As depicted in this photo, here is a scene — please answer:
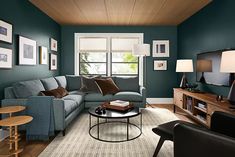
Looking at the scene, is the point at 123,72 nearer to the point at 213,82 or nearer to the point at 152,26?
the point at 152,26

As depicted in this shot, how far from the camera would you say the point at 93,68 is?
19.1 feet

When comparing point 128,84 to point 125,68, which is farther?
point 125,68

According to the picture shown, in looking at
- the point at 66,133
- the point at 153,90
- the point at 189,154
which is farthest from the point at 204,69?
the point at 66,133

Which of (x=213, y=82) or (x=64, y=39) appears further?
(x=64, y=39)

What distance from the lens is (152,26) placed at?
5.66 metres

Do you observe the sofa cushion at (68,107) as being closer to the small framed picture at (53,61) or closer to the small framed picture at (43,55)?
the small framed picture at (43,55)

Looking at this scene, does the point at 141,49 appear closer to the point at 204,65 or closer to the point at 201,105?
the point at 204,65

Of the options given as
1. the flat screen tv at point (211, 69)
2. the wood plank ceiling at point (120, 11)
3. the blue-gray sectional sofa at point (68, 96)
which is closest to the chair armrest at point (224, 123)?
the flat screen tv at point (211, 69)

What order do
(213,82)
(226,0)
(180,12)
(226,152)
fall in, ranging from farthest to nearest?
1. (180,12)
2. (213,82)
3. (226,0)
4. (226,152)

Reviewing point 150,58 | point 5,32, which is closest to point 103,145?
point 5,32

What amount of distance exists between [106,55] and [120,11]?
1.83 metres

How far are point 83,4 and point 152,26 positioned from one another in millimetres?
2695

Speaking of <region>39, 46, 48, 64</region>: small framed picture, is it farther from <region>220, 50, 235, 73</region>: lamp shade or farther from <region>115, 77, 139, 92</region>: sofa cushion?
<region>220, 50, 235, 73</region>: lamp shade

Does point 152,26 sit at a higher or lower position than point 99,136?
higher
